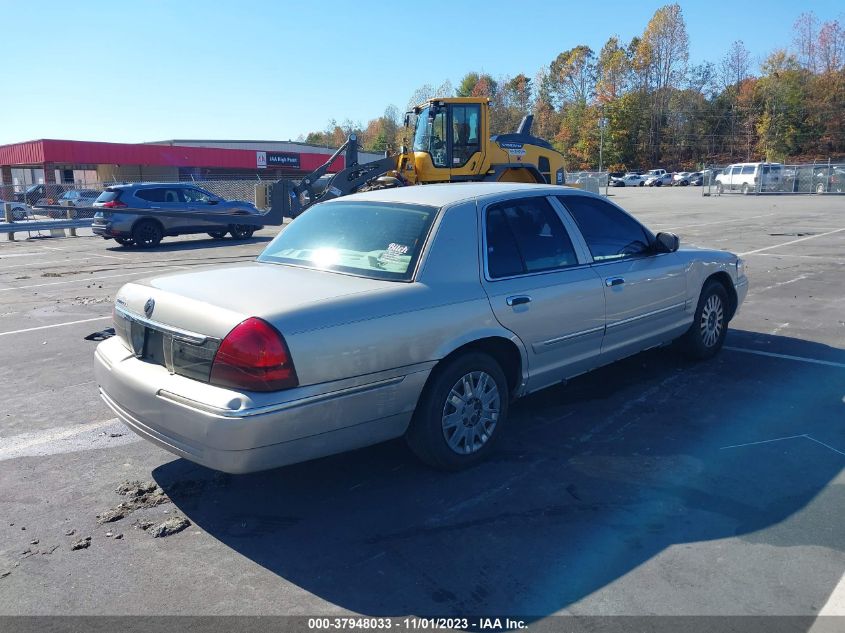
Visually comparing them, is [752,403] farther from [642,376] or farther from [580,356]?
[580,356]

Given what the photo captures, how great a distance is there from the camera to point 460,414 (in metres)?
4.22

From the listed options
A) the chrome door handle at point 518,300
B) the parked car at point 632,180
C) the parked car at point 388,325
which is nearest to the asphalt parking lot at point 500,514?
the parked car at point 388,325

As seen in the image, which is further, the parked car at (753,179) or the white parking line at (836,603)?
the parked car at (753,179)

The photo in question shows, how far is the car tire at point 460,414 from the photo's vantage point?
13.3 ft

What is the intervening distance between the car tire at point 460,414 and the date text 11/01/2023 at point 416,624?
50.5 inches

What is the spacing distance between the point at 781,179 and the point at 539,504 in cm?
5007

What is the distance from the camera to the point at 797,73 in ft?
279

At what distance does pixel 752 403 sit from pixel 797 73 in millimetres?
95183

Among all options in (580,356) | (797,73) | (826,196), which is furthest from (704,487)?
(797,73)

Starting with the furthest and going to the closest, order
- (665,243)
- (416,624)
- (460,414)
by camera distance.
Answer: (665,243), (460,414), (416,624)

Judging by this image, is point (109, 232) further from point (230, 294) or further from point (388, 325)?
point (388, 325)

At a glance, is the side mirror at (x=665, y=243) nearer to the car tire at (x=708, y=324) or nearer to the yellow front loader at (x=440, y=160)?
the car tire at (x=708, y=324)

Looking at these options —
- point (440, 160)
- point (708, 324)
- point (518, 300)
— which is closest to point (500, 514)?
point (518, 300)

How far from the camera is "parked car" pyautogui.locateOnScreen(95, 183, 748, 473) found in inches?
138
